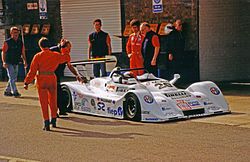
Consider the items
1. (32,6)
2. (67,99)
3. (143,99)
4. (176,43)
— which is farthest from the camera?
(32,6)

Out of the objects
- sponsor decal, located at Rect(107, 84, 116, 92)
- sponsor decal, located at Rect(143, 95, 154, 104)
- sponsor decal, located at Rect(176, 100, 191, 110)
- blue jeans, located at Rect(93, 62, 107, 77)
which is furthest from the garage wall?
sponsor decal, located at Rect(143, 95, 154, 104)

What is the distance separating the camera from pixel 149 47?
15.8 meters

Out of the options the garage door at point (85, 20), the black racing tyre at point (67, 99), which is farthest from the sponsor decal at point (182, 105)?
the garage door at point (85, 20)

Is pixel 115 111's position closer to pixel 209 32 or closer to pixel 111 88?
pixel 111 88

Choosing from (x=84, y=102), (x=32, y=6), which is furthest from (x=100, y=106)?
(x=32, y=6)

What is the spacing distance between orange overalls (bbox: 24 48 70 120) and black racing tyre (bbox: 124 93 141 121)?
1.42m

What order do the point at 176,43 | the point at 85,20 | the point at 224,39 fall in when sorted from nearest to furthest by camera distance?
the point at 176,43 < the point at 224,39 < the point at 85,20

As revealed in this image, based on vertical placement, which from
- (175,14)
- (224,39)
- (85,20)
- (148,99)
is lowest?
(148,99)

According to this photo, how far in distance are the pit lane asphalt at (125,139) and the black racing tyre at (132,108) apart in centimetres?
16

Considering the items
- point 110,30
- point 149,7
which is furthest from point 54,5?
point 149,7

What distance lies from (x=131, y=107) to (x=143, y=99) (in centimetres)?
52

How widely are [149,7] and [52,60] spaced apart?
816cm

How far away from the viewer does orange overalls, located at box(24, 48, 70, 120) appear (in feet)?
41.4

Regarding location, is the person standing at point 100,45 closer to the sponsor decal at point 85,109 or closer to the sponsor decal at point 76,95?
the sponsor decal at point 76,95
